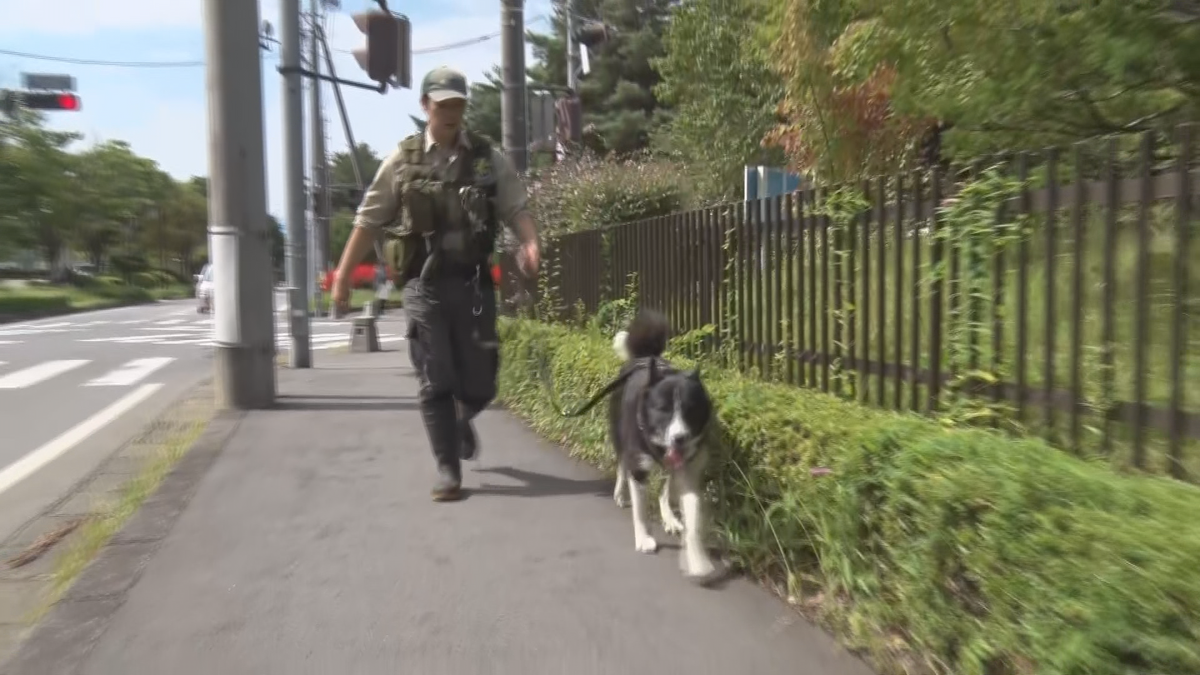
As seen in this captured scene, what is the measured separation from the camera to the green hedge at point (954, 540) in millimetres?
1997

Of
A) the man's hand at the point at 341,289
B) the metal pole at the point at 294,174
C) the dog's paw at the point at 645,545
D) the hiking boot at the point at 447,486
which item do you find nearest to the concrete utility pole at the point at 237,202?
the man's hand at the point at 341,289

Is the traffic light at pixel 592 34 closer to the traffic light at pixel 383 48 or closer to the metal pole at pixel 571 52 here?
the traffic light at pixel 383 48

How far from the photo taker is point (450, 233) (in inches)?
193

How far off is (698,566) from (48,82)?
2031 centimetres

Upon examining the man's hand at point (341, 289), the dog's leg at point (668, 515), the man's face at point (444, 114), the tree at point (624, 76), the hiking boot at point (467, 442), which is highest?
the tree at point (624, 76)

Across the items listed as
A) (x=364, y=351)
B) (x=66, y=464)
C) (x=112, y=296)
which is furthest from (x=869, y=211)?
(x=112, y=296)

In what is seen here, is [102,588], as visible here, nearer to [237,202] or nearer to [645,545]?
[645,545]

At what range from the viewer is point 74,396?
9.94 meters

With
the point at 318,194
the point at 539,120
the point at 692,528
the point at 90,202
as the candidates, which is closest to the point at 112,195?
the point at 90,202

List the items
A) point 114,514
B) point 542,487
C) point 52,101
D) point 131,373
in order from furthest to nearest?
point 52,101, point 131,373, point 542,487, point 114,514

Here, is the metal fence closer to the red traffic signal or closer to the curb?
the curb

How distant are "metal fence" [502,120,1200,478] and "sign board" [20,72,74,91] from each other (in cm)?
1860

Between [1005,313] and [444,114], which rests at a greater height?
[444,114]

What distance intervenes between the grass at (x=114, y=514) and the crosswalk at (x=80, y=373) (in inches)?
193
